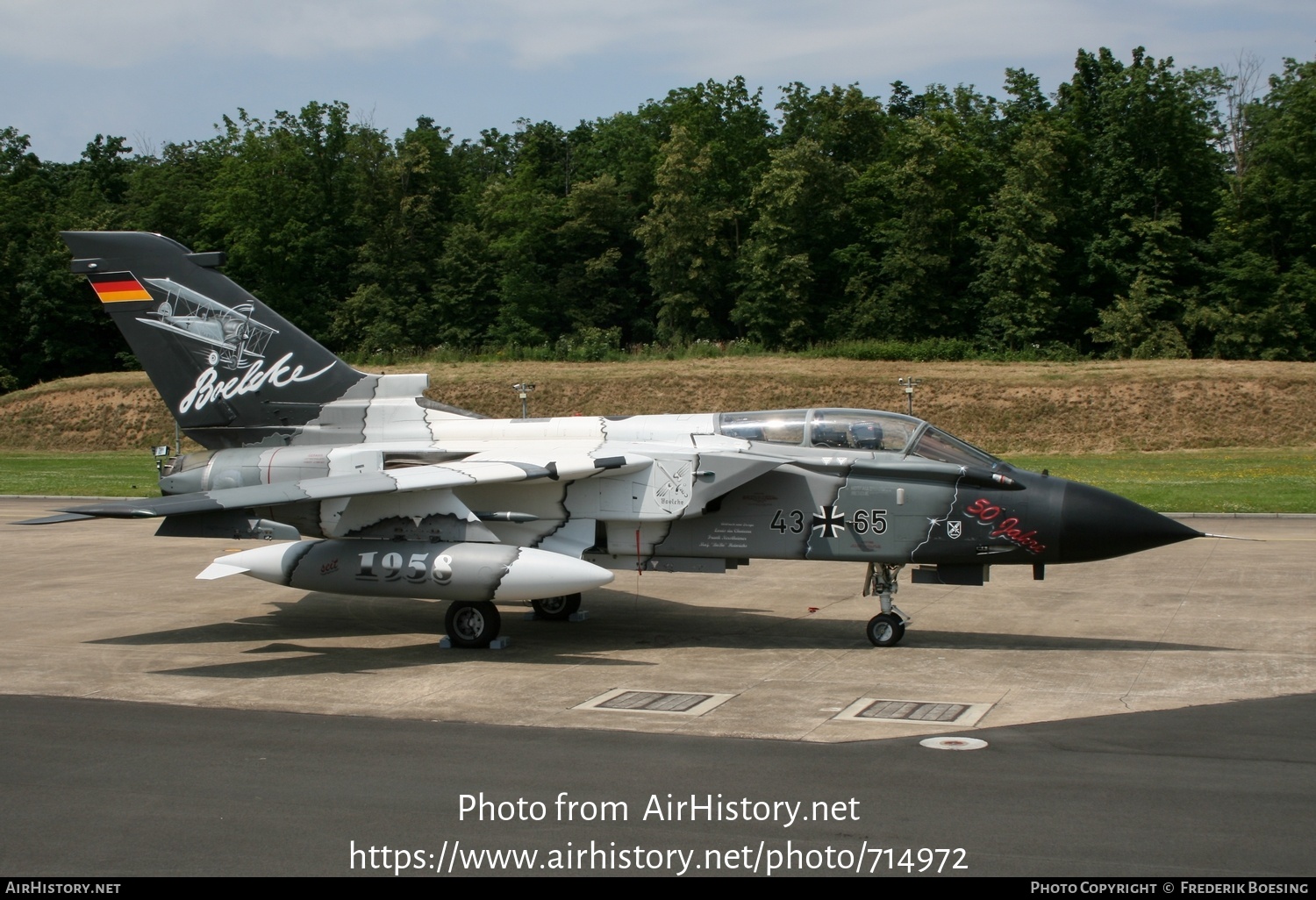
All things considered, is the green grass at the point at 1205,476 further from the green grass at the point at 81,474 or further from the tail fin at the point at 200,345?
the green grass at the point at 81,474

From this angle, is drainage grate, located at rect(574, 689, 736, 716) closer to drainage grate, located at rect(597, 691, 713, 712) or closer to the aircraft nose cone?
drainage grate, located at rect(597, 691, 713, 712)

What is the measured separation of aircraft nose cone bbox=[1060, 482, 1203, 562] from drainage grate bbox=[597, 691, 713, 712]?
422 cm

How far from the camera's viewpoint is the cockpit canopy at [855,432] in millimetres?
12320

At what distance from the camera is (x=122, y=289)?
46.6 ft

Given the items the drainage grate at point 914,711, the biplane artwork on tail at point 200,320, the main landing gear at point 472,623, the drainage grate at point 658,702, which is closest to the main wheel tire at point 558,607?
the main landing gear at point 472,623

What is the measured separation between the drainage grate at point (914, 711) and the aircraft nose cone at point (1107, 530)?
273cm

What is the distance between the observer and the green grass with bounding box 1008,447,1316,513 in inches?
993

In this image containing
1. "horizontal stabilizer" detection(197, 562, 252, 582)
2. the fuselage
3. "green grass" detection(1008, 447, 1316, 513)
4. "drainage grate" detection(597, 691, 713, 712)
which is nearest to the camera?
"drainage grate" detection(597, 691, 713, 712)

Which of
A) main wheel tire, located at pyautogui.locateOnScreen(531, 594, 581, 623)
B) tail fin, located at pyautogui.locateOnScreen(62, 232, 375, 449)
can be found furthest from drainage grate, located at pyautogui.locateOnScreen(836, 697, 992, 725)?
tail fin, located at pyautogui.locateOnScreen(62, 232, 375, 449)

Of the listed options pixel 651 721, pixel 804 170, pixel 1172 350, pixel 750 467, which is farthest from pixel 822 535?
pixel 804 170

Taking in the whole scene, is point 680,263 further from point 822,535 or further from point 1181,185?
point 822,535

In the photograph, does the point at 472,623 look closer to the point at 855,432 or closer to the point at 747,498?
the point at 747,498

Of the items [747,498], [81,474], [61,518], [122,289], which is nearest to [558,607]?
[747,498]

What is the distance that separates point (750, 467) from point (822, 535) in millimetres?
1082
